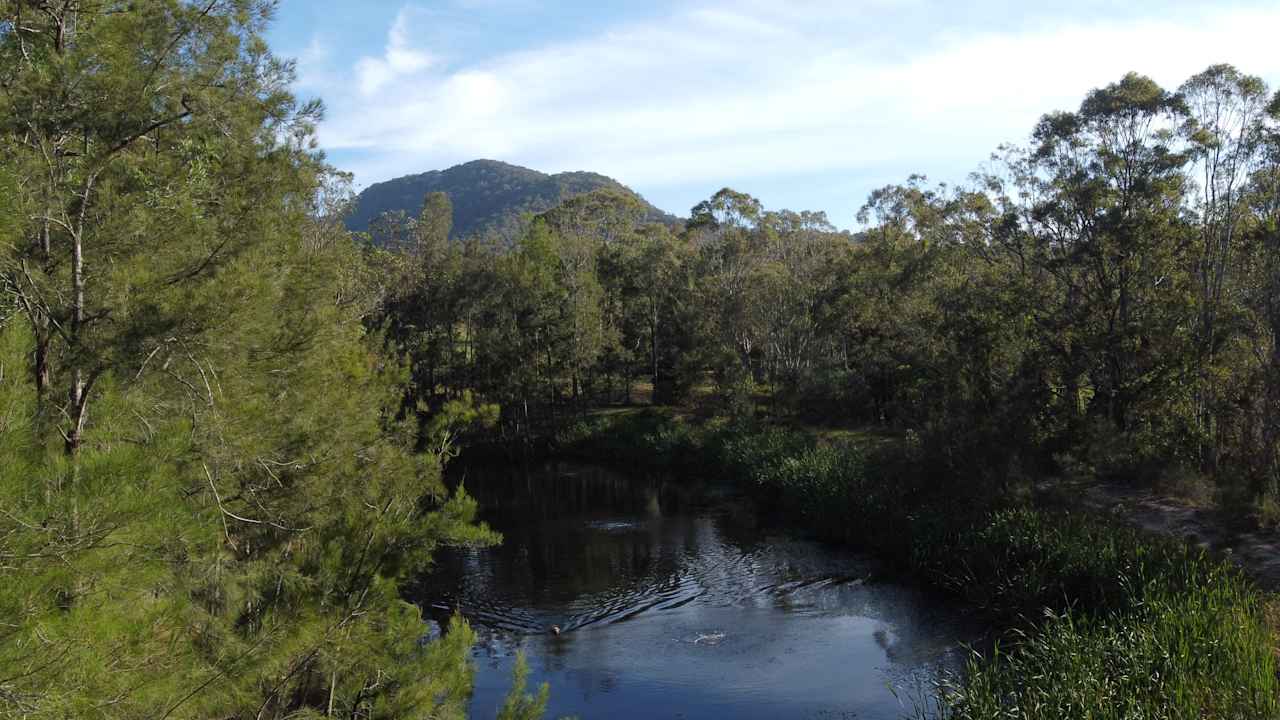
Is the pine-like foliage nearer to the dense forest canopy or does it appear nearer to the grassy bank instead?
the dense forest canopy

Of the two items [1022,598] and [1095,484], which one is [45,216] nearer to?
[1022,598]

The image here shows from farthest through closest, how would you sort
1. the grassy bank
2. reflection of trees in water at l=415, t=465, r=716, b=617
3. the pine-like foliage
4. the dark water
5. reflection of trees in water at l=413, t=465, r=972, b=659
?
1. reflection of trees in water at l=415, t=465, r=716, b=617
2. reflection of trees in water at l=413, t=465, r=972, b=659
3. the dark water
4. the grassy bank
5. the pine-like foliage

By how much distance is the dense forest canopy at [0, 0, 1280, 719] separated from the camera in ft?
13.6

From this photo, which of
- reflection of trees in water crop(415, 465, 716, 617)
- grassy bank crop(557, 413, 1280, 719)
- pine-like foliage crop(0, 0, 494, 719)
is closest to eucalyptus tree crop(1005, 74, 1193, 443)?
grassy bank crop(557, 413, 1280, 719)

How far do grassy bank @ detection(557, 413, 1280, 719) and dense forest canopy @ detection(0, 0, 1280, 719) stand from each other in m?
1.56

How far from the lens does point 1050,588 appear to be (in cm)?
1430

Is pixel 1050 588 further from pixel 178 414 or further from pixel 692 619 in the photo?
pixel 178 414

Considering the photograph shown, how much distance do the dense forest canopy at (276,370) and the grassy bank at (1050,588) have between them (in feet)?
5.13

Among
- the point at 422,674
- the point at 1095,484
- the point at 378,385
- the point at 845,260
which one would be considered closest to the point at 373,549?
the point at 422,674

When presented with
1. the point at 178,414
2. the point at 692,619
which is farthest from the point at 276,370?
the point at 692,619

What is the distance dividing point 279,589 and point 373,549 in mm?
939

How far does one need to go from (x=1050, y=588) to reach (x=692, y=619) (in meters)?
6.61

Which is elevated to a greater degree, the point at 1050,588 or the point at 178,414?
the point at 178,414

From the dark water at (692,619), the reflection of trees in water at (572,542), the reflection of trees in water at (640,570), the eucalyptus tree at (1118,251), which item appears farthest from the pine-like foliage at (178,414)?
the eucalyptus tree at (1118,251)
